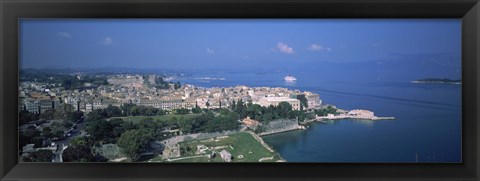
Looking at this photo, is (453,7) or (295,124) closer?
(453,7)

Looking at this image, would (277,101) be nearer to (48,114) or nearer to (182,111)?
(182,111)

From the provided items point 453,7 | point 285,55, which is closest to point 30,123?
point 285,55

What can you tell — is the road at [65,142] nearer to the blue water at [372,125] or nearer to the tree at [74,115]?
the tree at [74,115]

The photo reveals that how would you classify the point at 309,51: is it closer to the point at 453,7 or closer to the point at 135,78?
the point at 453,7

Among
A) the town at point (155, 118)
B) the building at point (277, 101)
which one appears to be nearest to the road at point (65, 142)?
the town at point (155, 118)

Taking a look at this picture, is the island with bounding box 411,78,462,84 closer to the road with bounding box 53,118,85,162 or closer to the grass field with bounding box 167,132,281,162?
the grass field with bounding box 167,132,281,162
